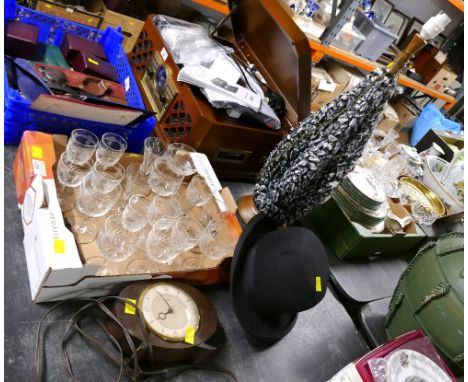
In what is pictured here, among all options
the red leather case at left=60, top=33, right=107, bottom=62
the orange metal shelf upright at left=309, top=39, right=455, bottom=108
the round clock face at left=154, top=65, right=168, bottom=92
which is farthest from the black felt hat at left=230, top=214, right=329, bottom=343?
the orange metal shelf upright at left=309, top=39, right=455, bottom=108

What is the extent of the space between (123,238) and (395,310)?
0.88 m

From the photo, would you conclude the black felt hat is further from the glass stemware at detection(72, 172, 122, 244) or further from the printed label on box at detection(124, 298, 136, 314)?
the glass stemware at detection(72, 172, 122, 244)

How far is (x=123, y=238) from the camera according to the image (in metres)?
0.98

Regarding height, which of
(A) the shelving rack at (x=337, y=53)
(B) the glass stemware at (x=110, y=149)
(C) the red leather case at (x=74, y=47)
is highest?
(A) the shelving rack at (x=337, y=53)

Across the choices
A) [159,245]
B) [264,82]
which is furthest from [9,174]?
[264,82]

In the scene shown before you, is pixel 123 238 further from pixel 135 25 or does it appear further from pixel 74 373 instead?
pixel 135 25

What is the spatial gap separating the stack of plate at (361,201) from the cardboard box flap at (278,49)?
0.32 metres

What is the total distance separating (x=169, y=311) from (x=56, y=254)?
0.28 metres

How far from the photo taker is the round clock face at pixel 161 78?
1413mm

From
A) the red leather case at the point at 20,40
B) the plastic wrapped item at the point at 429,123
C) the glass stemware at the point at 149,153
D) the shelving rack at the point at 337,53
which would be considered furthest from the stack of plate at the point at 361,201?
the plastic wrapped item at the point at 429,123

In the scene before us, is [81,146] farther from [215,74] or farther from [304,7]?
[304,7]

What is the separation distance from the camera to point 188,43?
4.86 feet

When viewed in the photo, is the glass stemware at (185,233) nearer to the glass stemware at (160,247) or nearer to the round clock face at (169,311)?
the glass stemware at (160,247)

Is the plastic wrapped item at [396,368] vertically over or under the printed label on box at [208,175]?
over
